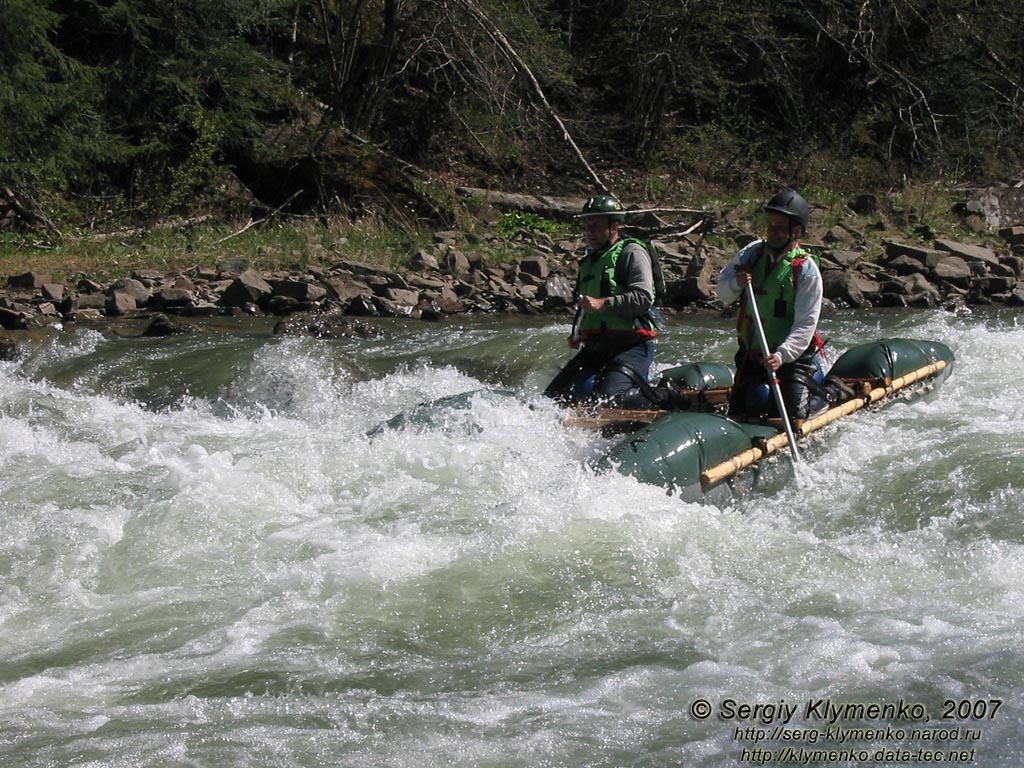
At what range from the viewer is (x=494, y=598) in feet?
16.0

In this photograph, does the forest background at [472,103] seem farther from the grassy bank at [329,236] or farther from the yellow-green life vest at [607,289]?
the yellow-green life vest at [607,289]

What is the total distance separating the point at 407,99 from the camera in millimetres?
19734

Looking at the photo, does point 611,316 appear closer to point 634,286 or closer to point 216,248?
point 634,286

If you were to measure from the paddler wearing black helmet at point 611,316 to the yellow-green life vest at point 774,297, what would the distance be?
57cm

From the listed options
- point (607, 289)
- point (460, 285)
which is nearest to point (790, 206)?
point (607, 289)

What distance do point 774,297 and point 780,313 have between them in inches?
3.8

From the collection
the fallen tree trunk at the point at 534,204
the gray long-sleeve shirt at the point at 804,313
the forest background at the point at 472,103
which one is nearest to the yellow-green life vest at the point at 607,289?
the gray long-sleeve shirt at the point at 804,313

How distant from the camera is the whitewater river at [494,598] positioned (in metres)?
3.83

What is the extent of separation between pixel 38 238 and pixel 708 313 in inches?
327

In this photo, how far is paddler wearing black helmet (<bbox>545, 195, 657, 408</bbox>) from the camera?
22.2ft

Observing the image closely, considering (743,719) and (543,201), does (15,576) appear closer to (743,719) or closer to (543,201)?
(743,719)

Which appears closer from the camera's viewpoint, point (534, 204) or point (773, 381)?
point (773, 381)

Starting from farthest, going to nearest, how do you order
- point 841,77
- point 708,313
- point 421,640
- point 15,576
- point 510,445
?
point 841,77 < point 708,313 < point 510,445 < point 15,576 < point 421,640

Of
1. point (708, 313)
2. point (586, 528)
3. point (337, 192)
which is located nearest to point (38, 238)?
point (337, 192)
